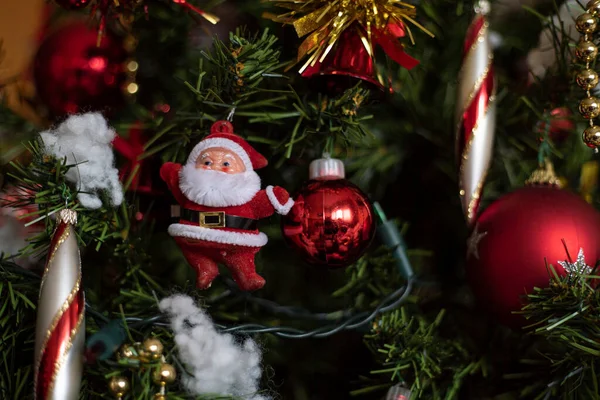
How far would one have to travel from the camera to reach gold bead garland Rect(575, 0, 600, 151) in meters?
0.53

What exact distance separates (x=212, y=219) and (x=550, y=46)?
1.48 ft

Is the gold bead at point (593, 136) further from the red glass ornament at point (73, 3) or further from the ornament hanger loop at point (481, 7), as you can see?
the red glass ornament at point (73, 3)

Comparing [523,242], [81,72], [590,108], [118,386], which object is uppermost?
[81,72]

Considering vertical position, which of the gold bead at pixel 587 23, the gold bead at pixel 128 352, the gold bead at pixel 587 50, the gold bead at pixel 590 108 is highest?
the gold bead at pixel 587 23

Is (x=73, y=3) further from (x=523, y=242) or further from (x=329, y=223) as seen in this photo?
(x=523, y=242)

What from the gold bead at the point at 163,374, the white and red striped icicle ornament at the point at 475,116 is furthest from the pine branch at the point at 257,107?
the gold bead at the point at 163,374

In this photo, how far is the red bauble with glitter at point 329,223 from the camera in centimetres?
52

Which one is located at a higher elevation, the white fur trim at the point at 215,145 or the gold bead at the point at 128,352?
the white fur trim at the point at 215,145

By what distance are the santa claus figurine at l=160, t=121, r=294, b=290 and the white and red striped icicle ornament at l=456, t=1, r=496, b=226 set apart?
0.19m

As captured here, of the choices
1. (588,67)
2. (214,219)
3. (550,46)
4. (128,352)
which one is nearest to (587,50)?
(588,67)

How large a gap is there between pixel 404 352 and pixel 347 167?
0.73ft

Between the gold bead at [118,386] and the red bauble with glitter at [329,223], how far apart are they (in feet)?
0.61

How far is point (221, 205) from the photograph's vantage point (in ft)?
1.63

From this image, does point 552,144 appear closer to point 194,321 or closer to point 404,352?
point 404,352
